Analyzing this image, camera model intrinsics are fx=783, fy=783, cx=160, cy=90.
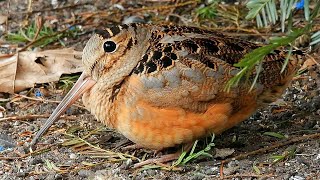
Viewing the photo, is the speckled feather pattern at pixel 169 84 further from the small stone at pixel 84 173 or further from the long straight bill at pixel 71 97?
the small stone at pixel 84 173

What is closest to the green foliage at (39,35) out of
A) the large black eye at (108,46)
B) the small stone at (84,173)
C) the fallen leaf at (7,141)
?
the fallen leaf at (7,141)

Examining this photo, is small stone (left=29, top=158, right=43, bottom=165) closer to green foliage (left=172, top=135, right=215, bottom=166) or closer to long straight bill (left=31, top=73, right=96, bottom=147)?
long straight bill (left=31, top=73, right=96, bottom=147)

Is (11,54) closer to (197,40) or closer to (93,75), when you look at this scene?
(93,75)

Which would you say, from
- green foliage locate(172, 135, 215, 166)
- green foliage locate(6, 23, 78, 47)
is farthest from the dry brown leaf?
green foliage locate(172, 135, 215, 166)

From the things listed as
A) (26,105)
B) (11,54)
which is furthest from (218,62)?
(11,54)

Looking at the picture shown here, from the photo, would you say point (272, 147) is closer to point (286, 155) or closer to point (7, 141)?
point (286, 155)

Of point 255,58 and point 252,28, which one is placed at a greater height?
point 255,58

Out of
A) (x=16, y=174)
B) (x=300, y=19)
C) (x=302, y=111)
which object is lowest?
(x=16, y=174)
